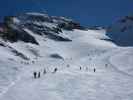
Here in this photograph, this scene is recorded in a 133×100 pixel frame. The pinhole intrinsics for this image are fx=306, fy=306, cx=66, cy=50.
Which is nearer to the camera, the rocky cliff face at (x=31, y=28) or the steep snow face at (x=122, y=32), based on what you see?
the rocky cliff face at (x=31, y=28)

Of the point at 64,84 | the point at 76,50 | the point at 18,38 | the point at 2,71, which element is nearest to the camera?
A: the point at 64,84

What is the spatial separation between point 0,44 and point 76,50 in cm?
3193

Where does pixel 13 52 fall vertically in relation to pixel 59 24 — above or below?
below

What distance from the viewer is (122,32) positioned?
174 metres

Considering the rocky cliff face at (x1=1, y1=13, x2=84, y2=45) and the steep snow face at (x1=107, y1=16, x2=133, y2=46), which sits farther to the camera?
the steep snow face at (x1=107, y1=16, x2=133, y2=46)

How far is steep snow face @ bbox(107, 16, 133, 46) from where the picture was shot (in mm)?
155075

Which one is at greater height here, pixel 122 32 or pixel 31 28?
pixel 31 28

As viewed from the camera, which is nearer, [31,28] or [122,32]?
[31,28]

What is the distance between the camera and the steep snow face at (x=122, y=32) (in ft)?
509

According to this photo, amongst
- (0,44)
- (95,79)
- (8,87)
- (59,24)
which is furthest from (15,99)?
(59,24)

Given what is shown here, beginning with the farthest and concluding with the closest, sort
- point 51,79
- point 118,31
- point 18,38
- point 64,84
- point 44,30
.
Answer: point 118,31
point 44,30
point 18,38
point 51,79
point 64,84

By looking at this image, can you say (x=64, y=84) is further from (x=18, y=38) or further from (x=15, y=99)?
(x=18, y=38)

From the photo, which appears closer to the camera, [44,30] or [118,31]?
[44,30]

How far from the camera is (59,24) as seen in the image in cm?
14888
